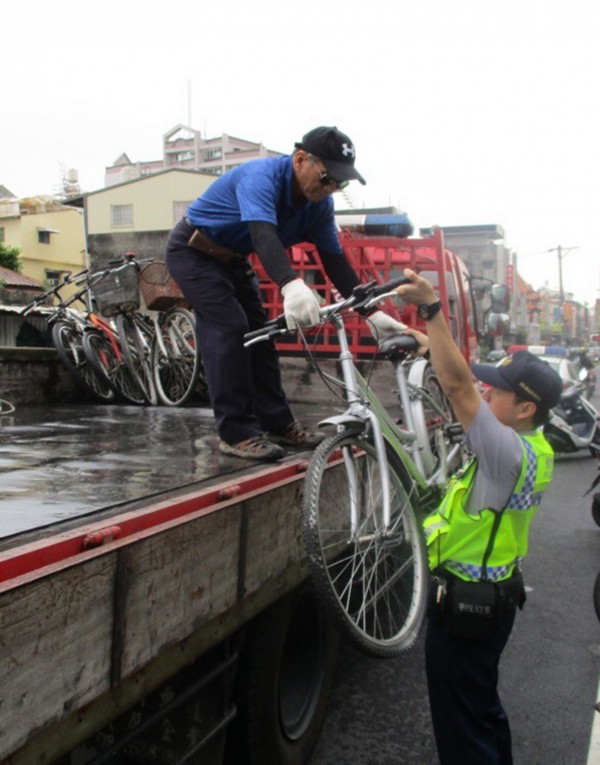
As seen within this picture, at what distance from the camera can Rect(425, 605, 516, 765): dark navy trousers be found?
243cm

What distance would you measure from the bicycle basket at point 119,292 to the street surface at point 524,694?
3383 mm

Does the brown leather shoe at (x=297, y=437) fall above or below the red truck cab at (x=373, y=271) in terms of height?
below

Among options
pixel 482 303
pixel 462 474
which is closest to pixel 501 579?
pixel 462 474

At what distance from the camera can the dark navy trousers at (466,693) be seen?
2430mm

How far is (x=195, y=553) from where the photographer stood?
2.06m

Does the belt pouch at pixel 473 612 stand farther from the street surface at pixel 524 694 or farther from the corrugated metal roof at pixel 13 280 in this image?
the corrugated metal roof at pixel 13 280

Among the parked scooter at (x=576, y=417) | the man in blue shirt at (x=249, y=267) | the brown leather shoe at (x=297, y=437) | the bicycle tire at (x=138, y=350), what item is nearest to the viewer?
the man in blue shirt at (x=249, y=267)

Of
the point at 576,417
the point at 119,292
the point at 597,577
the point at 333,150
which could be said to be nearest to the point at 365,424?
the point at 333,150

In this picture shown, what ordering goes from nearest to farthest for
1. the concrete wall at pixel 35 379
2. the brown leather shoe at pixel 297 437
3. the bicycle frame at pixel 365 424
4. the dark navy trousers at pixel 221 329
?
1. the bicycle frame at pixel 365 424
2. the dark navy trousers at pixel 221 329
3. the brown leather shoe at pixel 297 437
4. the concrete wall at pixel 35 379

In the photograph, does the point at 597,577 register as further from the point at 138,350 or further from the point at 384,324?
the point at 138,350

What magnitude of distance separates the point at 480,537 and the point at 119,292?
4.46m

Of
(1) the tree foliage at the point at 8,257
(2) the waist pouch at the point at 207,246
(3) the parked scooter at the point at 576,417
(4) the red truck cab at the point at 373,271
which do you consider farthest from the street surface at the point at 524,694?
(1) the tree foliage at the point at 8,257

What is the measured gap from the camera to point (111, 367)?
241 inches

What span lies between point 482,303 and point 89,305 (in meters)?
5.31
